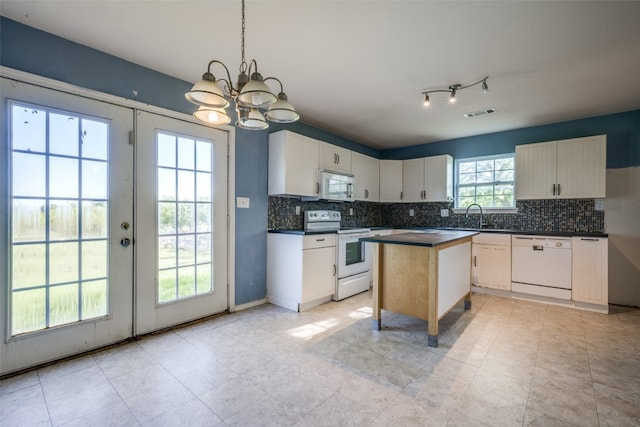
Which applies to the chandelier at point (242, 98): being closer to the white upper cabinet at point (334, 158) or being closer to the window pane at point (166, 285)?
the window pane at point (166, 285)

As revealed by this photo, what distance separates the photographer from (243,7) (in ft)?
5.97

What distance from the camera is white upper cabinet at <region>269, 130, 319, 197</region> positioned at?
3512 millimetres

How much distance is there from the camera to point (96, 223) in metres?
2.34

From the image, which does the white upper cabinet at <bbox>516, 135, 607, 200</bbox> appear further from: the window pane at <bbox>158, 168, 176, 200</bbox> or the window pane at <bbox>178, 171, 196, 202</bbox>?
the window pane at <bbox>158, 168, 176, 200</bbox>

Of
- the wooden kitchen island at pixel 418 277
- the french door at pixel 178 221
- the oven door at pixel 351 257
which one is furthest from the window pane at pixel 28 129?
the oven door at pixel 351 257

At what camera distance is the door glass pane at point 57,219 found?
2010 mm

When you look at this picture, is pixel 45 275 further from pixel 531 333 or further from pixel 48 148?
pixel 531 333

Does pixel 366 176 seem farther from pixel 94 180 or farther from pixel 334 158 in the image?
pixel 94 180

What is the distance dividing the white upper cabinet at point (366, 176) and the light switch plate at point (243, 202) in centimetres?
192

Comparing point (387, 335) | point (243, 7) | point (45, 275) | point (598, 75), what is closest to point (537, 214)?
point (598, 75)

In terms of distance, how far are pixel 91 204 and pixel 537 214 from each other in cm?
543

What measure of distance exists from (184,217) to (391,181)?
373 cm

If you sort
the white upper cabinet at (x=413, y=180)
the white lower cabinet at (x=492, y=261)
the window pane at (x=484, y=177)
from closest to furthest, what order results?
1. the white lower cabinet at (x=492, y=261)
2. the window pane at (x=484, y=177)
3. the white upper cabinet at (x=413, y=180)

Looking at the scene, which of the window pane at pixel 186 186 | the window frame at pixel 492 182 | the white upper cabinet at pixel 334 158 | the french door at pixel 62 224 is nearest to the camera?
the french door at pixel 62 224
